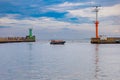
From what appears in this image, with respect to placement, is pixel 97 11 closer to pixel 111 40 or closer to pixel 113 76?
pixel 111 40

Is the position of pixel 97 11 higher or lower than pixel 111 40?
higher

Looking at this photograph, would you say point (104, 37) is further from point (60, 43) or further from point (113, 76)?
point (113, 76)

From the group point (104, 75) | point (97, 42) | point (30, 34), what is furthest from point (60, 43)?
point (104, 75)

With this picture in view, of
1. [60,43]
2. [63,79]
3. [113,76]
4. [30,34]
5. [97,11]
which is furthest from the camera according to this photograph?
[30,34]

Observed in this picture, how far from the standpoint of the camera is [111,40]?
153500 millimetres

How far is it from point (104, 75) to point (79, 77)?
111 inches

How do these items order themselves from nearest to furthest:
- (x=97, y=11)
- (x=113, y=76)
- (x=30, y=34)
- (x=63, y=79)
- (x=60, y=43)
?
(x=63, y=79) → (x=113, y=76) → (x=97, y=11) → (x=60, y=43) → (x=30, y=34)

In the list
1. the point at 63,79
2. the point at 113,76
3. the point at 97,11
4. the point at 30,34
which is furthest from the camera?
the point at 30,34

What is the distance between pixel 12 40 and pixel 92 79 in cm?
17385

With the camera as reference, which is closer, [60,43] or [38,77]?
[38,77]

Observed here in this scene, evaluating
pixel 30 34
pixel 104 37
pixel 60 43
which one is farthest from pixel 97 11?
pixel 30 34

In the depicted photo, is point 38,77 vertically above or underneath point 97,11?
underneath

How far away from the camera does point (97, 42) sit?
14325 centimetres

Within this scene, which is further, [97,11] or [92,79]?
[97,11]
